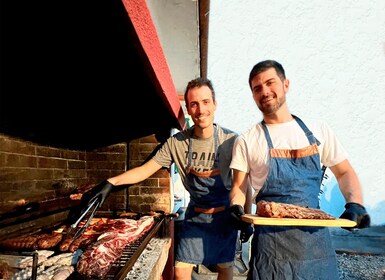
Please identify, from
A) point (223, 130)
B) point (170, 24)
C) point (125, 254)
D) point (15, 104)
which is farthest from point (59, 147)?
point (170, 24)

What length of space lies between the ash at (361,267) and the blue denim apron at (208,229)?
480cm

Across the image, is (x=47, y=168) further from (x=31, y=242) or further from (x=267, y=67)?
(x=267, y=67)

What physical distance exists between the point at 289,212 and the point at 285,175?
0.36 m

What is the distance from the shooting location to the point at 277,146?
8.52ft

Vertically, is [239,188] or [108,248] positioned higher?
[239,188]

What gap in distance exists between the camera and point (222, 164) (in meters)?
3.40

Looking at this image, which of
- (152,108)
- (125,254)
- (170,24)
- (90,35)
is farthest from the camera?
(170,24)

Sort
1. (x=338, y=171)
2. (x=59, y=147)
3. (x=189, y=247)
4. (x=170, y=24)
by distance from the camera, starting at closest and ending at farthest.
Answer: (x=338, y=171)
(x=189, y=247)
(x=59, y=147)
(x=170, y=24)

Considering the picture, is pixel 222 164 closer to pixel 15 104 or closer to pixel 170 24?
pixel 15 104

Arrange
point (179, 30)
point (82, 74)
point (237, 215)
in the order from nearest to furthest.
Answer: point (237, 215)
point (82, 74)
point (179, 30)

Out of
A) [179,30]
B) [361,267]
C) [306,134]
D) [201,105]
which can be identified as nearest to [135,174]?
[201,105]

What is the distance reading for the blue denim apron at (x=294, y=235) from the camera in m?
2.35

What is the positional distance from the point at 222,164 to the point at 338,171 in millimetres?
Result: 1274

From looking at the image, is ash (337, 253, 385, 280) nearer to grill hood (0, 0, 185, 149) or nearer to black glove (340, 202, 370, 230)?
black glove (340, 202, 370, 230)
